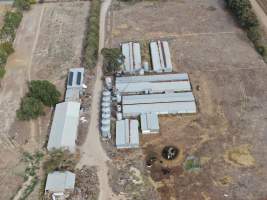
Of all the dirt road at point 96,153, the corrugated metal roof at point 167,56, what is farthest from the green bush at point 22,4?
the corrugated metal roof at point 167,56

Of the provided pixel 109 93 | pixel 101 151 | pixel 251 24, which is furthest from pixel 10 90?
pixel 251 24

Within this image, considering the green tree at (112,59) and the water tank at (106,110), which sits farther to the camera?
the green tree at (112,59)

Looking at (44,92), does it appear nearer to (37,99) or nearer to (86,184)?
(37,99)

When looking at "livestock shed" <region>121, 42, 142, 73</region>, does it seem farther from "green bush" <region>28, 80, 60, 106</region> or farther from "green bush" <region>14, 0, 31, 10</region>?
"green bush" <region>14, 0, 31, 10</region>

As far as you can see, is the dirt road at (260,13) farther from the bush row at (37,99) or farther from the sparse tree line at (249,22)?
the bush row at (37,99)

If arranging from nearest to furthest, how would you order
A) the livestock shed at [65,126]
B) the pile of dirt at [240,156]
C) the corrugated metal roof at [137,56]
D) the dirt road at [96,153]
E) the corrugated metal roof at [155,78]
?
the dirt road at [96,153] → the pile of dirt at [240,156] → the livestock shed at [65,126] → the corrugated metal roof at [155,78] → the corrugated metal roof at [137,56]

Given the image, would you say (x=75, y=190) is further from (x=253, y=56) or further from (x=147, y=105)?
(x=253, y=56)

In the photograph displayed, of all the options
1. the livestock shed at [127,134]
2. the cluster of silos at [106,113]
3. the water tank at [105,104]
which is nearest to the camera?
the livestock shed at [127,134]
